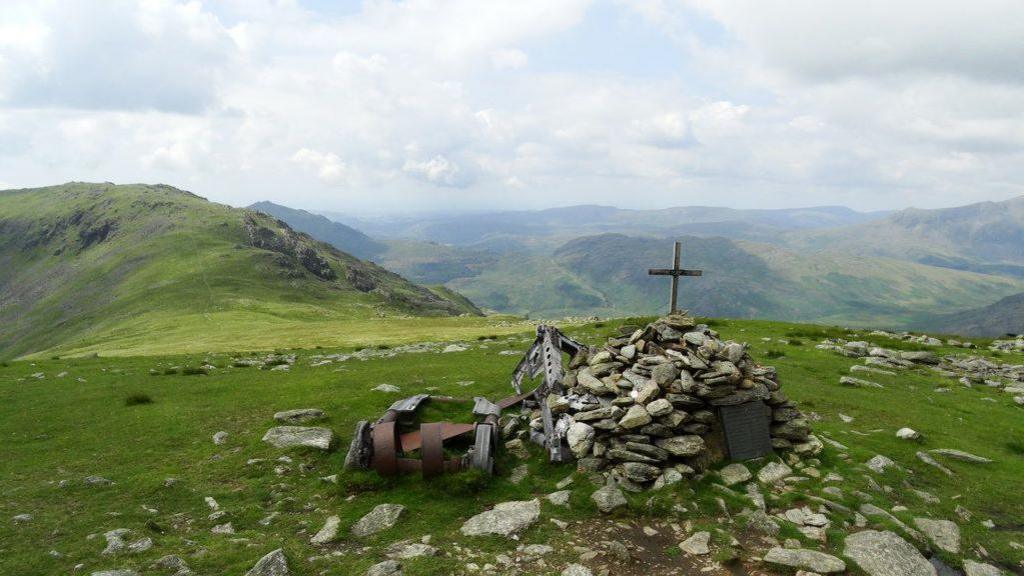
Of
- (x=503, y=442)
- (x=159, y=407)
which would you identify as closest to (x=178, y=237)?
(x=159, y=407)

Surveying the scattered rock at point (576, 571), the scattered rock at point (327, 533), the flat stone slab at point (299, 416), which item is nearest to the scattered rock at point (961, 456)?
the scattered rock at point (576, 571)

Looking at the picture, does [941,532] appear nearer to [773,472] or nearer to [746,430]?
[773,472]

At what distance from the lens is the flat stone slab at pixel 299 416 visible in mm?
19781

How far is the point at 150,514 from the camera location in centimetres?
1337

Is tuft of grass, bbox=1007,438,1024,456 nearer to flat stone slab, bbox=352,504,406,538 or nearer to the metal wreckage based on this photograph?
the metal wreckage

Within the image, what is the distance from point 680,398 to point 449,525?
755 cm

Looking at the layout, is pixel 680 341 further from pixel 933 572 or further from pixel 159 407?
pixel 159 407

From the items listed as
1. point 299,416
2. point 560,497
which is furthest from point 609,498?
point 299,416

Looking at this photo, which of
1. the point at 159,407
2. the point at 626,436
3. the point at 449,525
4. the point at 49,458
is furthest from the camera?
the point at 159,407

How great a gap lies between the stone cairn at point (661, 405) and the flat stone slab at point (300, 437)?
6227mm

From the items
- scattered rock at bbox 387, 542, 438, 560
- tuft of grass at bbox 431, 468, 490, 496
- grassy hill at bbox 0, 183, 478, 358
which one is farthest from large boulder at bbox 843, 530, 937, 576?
grassy hill at bbox 0, 183, 478, 358

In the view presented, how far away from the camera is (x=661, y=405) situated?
14953 mm

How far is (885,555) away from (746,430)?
483 centimetres

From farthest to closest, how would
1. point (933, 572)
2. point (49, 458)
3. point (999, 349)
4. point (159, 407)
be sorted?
point (999, 349) → point (159, 407) → point (49, 458) → point (933, 572)
